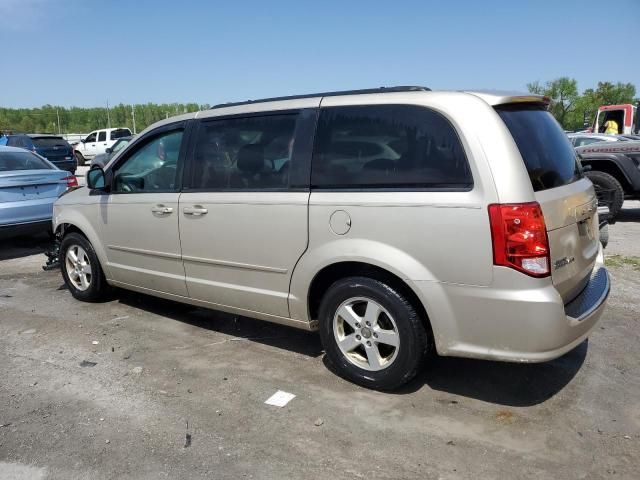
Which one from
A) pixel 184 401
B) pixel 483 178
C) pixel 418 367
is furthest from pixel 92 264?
pixel 483 178

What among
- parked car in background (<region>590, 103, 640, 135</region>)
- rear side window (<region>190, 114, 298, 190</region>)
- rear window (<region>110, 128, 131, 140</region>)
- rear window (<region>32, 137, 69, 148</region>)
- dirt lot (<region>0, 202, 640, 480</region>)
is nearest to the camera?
dirt lot (<region>0, 202, 640, 480</region>)

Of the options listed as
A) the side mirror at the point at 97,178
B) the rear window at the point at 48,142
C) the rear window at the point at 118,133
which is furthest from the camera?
the rear window at the point at 118,133

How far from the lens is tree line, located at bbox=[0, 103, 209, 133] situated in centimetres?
7856

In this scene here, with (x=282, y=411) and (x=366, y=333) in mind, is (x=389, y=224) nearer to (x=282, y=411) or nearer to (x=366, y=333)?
(x=366, y=333)

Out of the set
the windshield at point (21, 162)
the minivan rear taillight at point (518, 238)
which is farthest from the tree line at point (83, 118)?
the minivan rear taillight at point (518, 238)

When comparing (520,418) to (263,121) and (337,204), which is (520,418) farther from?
(263,121)

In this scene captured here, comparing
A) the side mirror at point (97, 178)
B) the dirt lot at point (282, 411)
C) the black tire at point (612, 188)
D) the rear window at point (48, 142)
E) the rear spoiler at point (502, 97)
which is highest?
the rear window at point (48, 142)

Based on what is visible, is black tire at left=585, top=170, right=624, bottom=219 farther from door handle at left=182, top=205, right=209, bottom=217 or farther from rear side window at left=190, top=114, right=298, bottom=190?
door handle at left=182, top=205, right=209, bottom=217

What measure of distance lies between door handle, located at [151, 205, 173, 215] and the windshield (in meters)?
4.56

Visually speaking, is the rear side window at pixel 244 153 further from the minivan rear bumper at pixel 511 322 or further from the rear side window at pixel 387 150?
the minivan rear bumper at pixel 511 322

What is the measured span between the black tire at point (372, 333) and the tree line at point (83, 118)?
7840cm

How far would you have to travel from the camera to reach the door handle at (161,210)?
14.3 ft

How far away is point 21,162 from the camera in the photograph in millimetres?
8203

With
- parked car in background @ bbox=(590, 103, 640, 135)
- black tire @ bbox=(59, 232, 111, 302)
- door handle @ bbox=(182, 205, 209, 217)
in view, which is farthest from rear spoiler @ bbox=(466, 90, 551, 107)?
parked car in background @ bbox=(590, 103, 640, 135)
